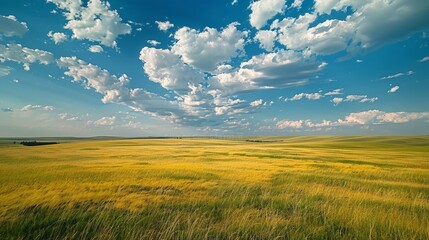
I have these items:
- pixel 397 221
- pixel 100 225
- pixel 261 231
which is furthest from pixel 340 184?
pixel 100 225

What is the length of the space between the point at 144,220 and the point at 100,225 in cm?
141

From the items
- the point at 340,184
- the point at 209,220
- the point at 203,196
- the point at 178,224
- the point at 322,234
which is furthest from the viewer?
the point at 340,184

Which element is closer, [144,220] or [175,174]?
[144,220]

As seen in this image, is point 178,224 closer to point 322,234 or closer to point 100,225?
point 100,225

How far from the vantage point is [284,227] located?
781cm

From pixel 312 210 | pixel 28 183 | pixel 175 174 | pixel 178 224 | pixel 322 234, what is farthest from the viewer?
pixel 175 174

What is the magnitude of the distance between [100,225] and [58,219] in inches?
69.1

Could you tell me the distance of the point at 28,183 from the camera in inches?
561

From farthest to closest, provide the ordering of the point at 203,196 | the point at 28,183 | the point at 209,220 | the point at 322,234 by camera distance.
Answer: the point at 28,183, the point at 203,196, the point at 209,220, the point at 322,234

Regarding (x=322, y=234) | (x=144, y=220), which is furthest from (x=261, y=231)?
(x=144, y=220)

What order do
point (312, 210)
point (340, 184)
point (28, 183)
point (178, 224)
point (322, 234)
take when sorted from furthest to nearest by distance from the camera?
point (340, 184)
point (28, 183)
point (312, 210)
point (178, 224)
point (322, 234)

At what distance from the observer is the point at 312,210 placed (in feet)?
31.5

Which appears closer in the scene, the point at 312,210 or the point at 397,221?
the point at 397,221

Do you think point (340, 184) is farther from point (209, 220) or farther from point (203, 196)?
point (209, 220)
